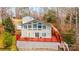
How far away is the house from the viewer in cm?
151

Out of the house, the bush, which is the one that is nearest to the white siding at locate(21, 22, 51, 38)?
the house

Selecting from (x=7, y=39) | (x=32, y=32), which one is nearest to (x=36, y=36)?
(x=32, y=32)

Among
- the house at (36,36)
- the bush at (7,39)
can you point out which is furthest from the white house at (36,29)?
the bush at (7,39)

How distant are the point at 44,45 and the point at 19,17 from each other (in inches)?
14.6

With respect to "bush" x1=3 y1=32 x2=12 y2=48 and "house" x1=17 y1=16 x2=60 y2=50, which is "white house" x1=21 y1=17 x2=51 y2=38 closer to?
"house" x1=17 y1=16 x2=60 y2=50

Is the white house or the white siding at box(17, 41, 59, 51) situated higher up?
the white house

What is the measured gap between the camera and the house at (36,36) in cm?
151

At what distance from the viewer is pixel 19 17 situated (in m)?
1.52

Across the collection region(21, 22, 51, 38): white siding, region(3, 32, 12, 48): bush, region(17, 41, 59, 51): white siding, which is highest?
region(21, 22, 51, 38): white siding

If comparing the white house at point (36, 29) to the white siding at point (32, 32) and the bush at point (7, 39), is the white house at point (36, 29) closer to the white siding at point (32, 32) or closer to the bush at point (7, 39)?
the white siding at point (32, 32)

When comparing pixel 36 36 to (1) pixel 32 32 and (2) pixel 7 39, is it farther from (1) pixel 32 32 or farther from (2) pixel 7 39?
(2) pixel 7 39

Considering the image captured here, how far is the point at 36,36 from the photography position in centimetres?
→ 152
